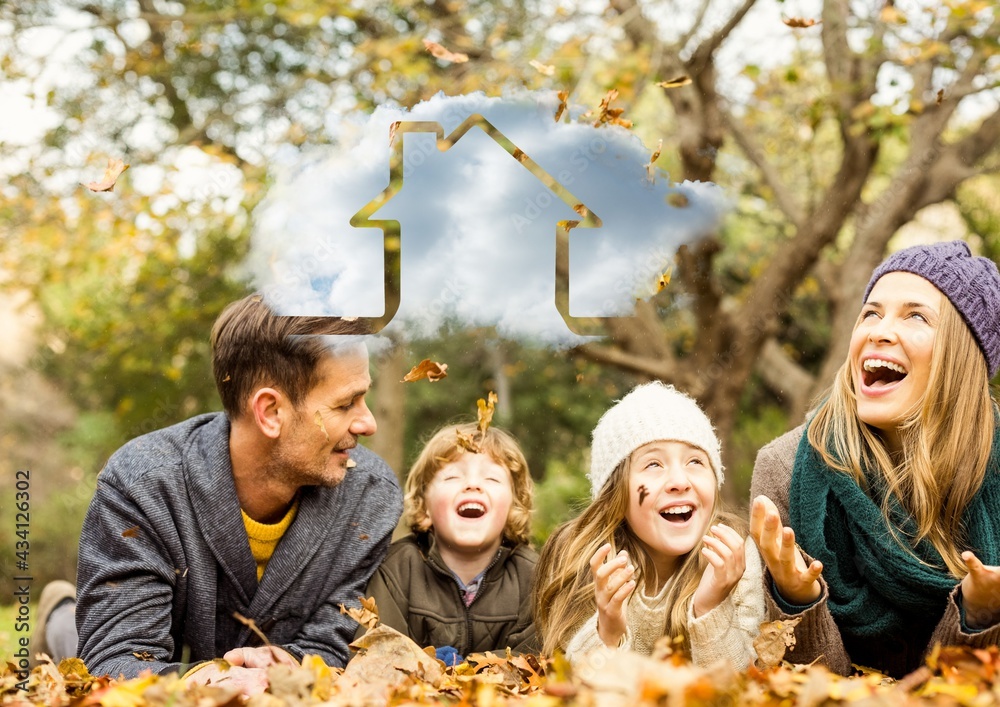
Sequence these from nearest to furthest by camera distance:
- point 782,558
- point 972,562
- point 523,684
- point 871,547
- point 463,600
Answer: point 972,562 < point 782,558 < point 523,684 < point 871,547 < point 463,600

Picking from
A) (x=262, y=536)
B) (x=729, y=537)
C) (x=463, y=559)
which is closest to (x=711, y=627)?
(x=729, y=537)

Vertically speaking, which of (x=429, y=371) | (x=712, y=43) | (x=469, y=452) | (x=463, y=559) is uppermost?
(x=712, y=43)

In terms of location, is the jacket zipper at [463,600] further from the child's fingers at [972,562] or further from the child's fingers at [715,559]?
the child's fingers at [972,562]

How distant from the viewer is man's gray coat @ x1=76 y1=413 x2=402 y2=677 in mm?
2846

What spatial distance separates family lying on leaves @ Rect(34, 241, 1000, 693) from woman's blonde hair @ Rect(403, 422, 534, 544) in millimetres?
11

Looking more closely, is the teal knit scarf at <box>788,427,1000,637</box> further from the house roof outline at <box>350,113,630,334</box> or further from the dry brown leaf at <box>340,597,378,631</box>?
the dry brown leaf at <box>340,597,378,631</box>

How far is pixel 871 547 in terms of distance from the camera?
8.93 ft

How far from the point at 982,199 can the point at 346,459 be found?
6254 millimetres

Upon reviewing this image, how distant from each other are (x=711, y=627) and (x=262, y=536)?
141 centimetres

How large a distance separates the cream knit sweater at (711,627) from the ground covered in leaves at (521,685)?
134 millimetres

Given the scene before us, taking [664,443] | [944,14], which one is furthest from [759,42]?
[664,443]

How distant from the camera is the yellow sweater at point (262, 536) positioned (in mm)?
3102

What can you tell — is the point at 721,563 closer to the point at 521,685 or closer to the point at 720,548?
the point at 720,548

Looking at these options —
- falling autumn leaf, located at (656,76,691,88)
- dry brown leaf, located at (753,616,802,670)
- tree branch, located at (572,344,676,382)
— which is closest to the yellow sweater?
dry brown leaf, located at (753,616,802,670)
